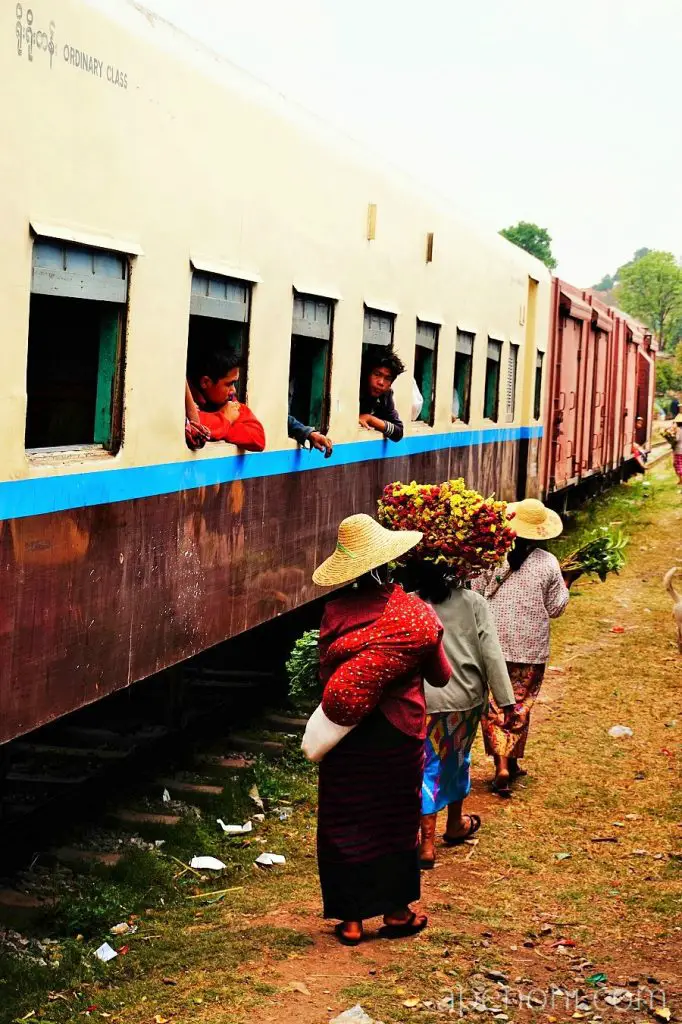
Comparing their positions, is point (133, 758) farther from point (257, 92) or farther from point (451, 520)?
point (257, 92)

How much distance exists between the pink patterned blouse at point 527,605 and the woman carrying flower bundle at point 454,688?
3.01 ft

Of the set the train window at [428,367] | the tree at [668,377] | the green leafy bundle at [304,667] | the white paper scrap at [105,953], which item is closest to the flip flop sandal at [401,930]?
the white paper scrap at [105,953]

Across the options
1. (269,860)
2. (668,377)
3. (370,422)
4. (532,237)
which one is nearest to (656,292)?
(532,237)

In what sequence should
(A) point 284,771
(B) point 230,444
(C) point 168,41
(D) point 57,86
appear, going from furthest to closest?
1. (A) point 284,771
2. (B) point 230,444
3. (C) point 168,41
4. (D) point 57,86

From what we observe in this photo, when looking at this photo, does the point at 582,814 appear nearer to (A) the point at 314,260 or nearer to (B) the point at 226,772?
(B) the point at 226,772

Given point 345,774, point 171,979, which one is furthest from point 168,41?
point 171,979

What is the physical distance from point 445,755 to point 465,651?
467mm

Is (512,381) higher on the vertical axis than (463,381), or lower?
higher

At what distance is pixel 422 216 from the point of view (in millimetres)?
9117

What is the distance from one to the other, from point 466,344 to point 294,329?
4094 millimetres

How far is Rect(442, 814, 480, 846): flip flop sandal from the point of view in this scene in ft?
20.7

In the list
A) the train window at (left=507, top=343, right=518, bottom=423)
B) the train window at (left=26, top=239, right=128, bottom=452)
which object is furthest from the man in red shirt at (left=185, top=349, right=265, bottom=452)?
the train window at (left=507, top=343, right=518, bottom=423)

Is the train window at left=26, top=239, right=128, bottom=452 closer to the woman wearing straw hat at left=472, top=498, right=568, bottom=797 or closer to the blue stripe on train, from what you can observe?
the blue stripe on train

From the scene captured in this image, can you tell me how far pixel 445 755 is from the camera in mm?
5969
